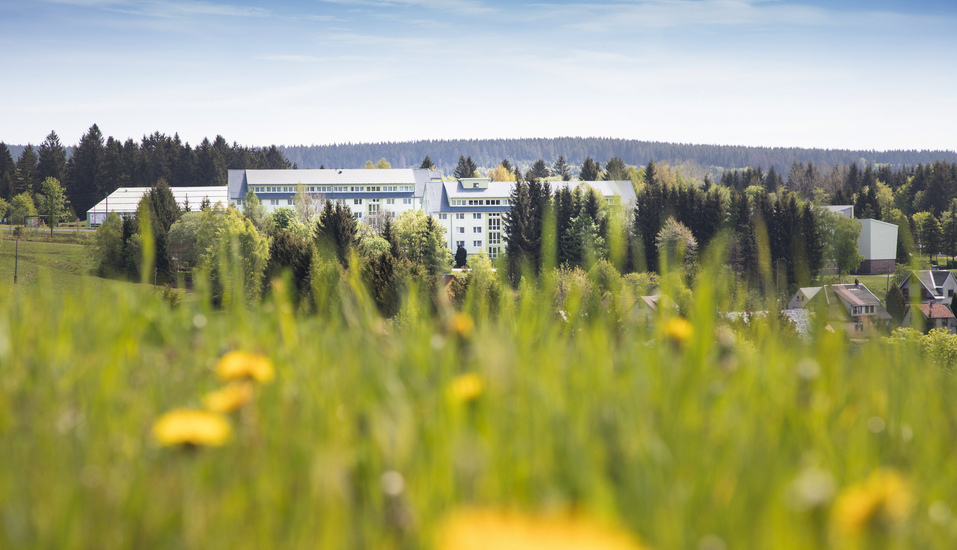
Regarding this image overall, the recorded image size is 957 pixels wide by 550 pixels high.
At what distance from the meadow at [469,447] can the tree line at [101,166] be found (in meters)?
115

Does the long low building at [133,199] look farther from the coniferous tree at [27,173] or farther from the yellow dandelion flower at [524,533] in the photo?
the yellow dandelion flower at [524,533]

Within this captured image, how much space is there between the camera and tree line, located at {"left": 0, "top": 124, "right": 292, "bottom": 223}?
333ft

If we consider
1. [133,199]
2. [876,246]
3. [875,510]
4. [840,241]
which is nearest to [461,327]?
[875,510]

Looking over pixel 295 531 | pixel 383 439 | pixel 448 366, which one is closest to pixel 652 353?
pixel 448 366

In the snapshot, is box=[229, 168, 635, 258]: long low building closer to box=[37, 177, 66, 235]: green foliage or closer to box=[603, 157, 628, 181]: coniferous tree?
box=[603, 157, 628, 181]: coniferous tree

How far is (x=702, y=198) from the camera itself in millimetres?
70875

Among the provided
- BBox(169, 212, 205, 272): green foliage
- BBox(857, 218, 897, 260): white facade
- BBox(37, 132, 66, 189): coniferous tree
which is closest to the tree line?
BBox(37, 132, 66, 189): coniferous tree

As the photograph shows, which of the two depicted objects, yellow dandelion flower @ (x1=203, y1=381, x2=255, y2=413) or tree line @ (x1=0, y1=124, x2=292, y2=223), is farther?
tree line @ (x1=0, y1=124, x2=292, y2=223)

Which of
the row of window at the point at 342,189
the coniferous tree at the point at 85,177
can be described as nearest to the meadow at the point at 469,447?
the row of window at the point at 342,189

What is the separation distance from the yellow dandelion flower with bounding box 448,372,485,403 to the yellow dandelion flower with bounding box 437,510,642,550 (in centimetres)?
29

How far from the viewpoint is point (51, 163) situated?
105125mm

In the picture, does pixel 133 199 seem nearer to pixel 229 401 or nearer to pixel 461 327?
pixel 461 327

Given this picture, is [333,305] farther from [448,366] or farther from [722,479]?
[722,479]

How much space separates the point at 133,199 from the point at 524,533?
11437cm
